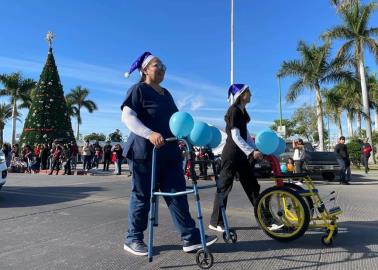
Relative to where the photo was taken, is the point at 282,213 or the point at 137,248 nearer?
the point at 137,248

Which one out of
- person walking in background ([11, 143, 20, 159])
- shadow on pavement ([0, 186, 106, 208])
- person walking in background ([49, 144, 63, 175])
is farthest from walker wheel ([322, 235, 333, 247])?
person walking in background ([11, 143, 20, 159])

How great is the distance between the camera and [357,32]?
32.5 metres

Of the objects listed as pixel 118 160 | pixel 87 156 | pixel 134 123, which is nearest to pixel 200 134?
pixel 134 123

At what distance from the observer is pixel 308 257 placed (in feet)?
14.0

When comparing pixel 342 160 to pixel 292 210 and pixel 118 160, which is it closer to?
pixel 118 160

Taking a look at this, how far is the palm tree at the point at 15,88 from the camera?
49.1m

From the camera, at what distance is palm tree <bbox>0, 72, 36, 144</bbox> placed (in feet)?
161

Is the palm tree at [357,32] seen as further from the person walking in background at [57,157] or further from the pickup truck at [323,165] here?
the person walking in background at [57,157]

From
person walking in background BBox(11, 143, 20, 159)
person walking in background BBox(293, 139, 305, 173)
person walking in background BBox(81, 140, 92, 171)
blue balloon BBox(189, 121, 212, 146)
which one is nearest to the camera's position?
blue balloon BBox(189, 121, 212, 146)

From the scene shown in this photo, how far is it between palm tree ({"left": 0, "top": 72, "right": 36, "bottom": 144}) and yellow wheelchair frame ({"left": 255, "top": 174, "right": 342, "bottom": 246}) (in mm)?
47761

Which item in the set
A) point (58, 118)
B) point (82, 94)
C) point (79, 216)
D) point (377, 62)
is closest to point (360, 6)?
point (377, 62)

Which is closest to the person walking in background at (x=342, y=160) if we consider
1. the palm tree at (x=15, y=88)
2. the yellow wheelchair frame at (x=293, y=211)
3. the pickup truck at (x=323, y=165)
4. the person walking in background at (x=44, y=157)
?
the pickup truck at (x=323, y=165)

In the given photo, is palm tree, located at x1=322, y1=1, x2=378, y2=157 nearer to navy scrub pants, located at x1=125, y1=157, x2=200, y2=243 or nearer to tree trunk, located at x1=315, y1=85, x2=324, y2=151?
tree trunk, located at x1=315, y1=85, x2=324, y2=151

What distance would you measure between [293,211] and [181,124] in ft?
5.76
